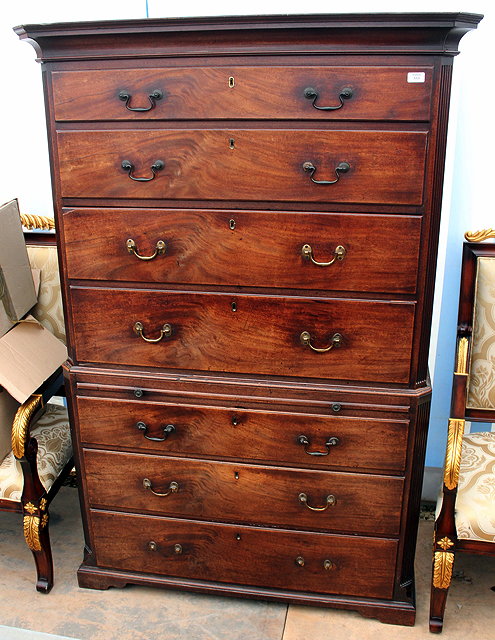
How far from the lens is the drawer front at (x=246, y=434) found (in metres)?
1.87

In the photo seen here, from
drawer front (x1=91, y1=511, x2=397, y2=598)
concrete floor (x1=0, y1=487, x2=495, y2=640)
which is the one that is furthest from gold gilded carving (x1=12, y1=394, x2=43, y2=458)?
concrete floor (x1=0, y1=487, x2=495, y2=640)

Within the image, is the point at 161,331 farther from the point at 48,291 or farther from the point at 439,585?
the point at 439,585

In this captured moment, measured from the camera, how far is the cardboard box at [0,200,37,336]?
214cm

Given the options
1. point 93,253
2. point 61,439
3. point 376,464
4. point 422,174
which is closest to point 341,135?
point 422,174

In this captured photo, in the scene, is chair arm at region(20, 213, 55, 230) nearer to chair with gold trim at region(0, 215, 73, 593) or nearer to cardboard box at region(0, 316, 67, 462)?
chair with gold trim at region(0, 215, 73, 593)

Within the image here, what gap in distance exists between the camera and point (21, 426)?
78.4 inches

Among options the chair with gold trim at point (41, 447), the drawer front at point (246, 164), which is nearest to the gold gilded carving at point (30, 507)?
the chair with gold trim at point (41, 447)

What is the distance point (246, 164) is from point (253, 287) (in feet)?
1.11

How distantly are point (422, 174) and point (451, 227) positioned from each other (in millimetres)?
749

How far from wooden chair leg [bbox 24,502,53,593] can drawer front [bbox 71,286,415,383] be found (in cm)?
60

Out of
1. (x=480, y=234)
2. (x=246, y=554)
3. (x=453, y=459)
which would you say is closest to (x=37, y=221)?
(x=246, y=554)

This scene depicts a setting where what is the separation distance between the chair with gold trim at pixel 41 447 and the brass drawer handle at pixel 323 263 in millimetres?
1004

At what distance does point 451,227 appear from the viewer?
2338mm

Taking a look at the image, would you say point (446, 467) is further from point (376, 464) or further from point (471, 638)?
point (471, 638)
